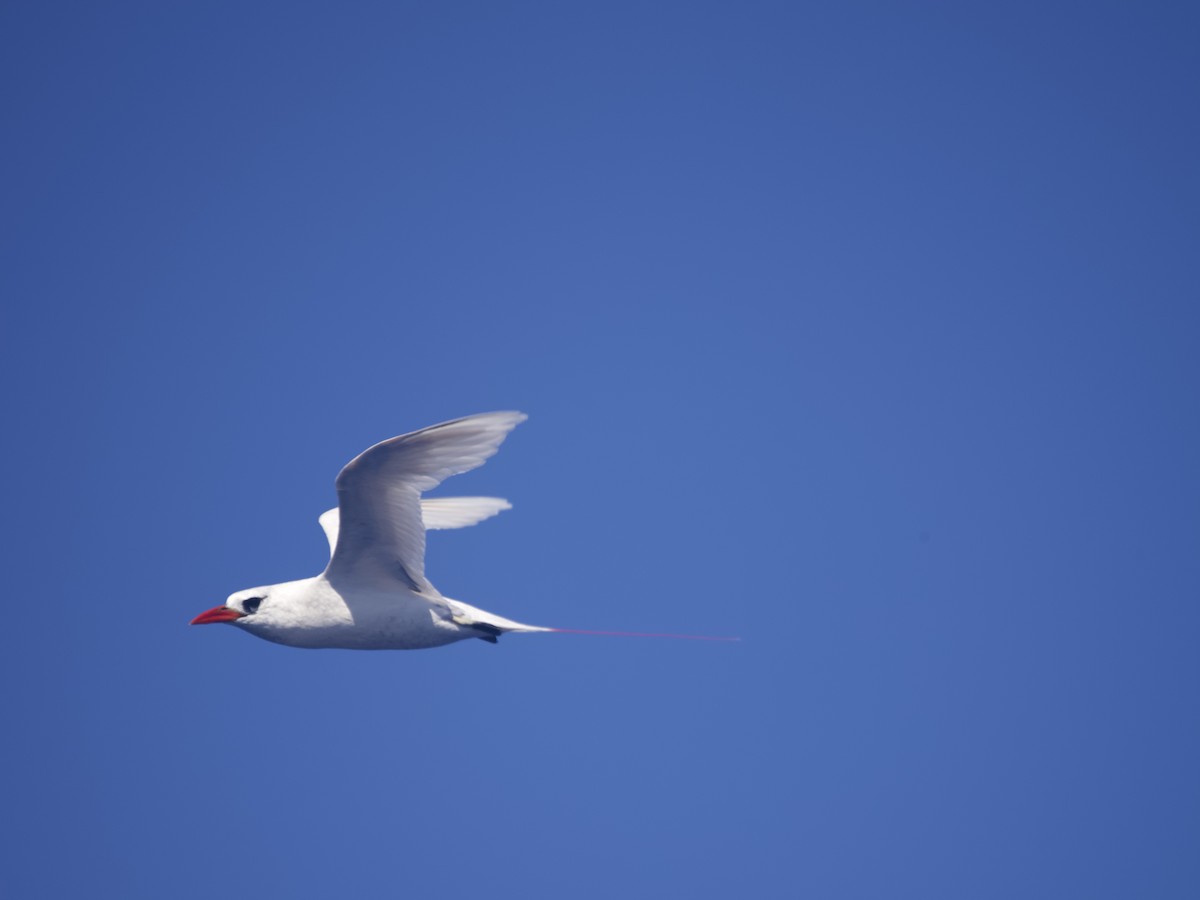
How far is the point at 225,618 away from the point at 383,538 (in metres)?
2.04

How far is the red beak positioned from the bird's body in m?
0.01

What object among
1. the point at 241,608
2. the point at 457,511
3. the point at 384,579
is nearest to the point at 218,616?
the point at 241,608

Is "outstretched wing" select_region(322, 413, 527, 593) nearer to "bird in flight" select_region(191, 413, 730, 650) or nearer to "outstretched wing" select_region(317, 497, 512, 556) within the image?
"bird in flight" select_region(191, 413, 730, 650)

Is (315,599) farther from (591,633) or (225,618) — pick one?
(591,633)

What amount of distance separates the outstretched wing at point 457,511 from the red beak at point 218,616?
2.86m

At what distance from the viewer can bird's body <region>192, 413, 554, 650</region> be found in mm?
11211

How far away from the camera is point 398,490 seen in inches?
452

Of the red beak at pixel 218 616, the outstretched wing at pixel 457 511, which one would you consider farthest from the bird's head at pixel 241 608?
the outstretched wing at pixel 457 511

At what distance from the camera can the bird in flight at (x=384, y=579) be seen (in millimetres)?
11211

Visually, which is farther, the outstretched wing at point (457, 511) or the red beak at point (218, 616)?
the outstretched wing at point (457, 511)

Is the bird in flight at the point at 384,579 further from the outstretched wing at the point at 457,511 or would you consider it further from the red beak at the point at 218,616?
the outstretched wing at the point at 457,511

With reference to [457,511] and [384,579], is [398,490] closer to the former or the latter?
[384,579]

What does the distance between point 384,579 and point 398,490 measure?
1083mm

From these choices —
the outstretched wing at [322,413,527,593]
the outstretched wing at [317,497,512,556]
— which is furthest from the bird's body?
the outstretched wing at [317,497,512,556]
